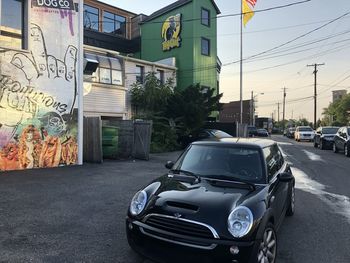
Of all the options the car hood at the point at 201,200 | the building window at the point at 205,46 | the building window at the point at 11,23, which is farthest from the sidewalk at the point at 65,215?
the building window at the point at 205,46

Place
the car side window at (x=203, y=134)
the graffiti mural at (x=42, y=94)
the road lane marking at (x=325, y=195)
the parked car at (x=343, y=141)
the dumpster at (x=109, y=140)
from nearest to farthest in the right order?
the road lane marking at (x=325, y=195) < the graffiti mural at (x=42, y=94) < the dumpster at (x=109, y=140) < the parked car at (x=343, y=141) < the car side window at (x=203, y=134)

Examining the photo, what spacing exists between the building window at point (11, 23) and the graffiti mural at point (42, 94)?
0.32 metres

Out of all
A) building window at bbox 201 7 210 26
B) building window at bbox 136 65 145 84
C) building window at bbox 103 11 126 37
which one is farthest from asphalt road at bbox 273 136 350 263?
building window at bbox 103 11 126 37

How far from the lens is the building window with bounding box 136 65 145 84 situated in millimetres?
28250

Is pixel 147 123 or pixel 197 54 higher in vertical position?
pixel 197 54

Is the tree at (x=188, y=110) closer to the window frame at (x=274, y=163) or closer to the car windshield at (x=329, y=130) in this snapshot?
the car windshield at (x=329, y=130)

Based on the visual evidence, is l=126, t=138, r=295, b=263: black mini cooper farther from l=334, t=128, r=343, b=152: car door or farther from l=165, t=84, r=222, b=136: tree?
l=165, t=84, r=222, b=136: tree

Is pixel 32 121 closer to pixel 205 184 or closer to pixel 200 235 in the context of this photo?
pixel 205 184

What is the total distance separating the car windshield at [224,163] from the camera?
17.7 ft

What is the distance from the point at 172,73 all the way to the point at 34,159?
1994 cm

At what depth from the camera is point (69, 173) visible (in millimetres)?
12172

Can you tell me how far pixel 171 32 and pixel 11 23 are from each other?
2200cm

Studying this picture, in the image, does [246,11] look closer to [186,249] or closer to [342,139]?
[342,139]

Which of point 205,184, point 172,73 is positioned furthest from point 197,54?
point 205,184
